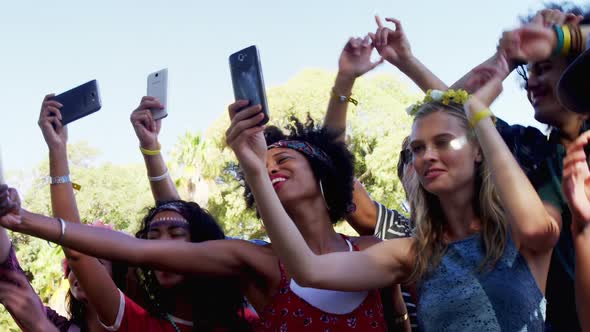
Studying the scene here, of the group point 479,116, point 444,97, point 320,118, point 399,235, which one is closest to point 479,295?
point 479,116

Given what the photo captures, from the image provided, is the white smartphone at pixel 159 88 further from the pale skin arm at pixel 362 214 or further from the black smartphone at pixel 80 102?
the pale skin arm at pixel 362 214

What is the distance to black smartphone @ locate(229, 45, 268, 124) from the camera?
2.27m

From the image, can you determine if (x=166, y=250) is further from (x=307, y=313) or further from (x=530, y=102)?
(x=530, y=102)

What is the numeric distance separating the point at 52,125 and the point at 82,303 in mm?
886

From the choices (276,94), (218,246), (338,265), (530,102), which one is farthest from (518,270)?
(276,94)

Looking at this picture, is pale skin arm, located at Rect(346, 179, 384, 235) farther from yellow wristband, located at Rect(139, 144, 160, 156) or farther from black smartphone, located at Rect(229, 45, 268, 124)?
black smartphone, located at Rect(229, 45, 268, 124)

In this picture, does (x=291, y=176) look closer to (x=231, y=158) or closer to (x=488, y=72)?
(x=488, y=72)

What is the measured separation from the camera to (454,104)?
2.60 metres

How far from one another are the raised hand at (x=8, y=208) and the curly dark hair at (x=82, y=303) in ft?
3.73

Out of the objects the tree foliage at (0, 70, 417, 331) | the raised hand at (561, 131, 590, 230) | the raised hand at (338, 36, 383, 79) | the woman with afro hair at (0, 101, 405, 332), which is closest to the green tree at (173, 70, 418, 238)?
the tree foliage at (0, 70, 417, 331)

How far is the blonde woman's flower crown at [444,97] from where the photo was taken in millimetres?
2459

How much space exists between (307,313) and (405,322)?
17.7 inches

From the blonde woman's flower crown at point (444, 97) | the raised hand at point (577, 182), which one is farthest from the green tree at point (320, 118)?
the raised hand at point (577, 182)

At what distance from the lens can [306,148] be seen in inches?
127
